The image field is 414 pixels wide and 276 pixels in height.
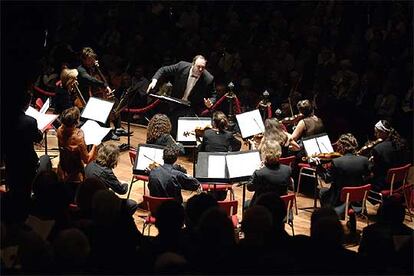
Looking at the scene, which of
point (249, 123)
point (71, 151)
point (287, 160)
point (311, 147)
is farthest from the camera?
point (249, 123)

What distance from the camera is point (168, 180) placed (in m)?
7.73

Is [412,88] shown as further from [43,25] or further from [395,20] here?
[43,25]

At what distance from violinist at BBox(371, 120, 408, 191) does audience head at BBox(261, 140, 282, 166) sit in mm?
1587

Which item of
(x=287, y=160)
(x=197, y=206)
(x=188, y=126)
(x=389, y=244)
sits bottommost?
(x=389, y=244)

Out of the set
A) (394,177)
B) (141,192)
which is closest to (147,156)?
(141,192)

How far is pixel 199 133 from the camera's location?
30.3ft

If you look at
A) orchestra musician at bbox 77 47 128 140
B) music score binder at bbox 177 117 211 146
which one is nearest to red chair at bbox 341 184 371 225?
music score binder at bbox 177 117 211 146

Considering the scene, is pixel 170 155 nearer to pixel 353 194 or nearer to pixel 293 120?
pixel 353 194

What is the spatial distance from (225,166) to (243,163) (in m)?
0.21

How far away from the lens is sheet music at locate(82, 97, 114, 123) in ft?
32.5

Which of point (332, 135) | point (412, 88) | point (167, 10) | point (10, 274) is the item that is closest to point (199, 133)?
point (332, 135)

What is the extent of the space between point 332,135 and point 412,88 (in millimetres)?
1509

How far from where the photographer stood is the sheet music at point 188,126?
30.5 ft

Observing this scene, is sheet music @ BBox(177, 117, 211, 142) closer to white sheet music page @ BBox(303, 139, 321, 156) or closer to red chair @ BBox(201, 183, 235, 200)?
red chair @ BBox(201, 183, 235, 200)
